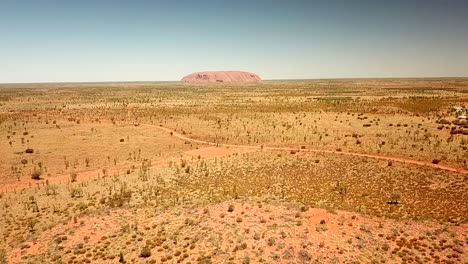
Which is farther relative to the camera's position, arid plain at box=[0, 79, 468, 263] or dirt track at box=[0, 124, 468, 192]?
dirt track at box=[0, 124, 468, 192]

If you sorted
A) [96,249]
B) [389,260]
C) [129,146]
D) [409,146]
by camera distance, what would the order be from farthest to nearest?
[129,146] < [409,146] < [96,249] < [389,260]

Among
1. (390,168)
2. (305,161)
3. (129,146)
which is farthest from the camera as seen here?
(129,146)

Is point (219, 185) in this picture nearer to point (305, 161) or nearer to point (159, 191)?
point (159, 191)

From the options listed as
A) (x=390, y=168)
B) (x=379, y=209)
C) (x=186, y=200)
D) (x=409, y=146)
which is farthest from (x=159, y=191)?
(x=409, y=146)

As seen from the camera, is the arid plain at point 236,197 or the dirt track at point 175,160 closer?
the arid plain at point 236,197

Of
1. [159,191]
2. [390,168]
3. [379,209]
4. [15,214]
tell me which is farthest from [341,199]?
[15,214]

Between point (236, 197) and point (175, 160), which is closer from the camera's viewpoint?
point (236, 197)

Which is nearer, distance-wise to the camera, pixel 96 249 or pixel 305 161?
pixel 96 249
